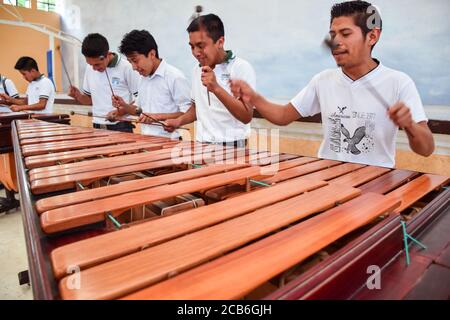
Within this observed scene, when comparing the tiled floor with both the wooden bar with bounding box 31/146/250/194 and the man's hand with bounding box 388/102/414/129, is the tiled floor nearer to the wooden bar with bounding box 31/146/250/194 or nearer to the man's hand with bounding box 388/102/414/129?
the wooden bar with bounding box 31/146/250/194

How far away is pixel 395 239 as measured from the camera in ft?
2.93

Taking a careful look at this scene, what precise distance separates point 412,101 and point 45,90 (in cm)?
503

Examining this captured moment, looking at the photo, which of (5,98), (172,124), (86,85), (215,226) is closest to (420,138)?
(215,226)

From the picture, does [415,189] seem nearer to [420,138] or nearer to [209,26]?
[420,138]

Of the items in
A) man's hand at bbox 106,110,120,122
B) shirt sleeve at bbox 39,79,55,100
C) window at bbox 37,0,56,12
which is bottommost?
man's hand at bbox 106,110,120,122

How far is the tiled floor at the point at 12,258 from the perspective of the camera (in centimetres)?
242

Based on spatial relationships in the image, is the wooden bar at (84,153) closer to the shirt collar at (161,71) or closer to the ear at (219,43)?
the ear at (219,43)

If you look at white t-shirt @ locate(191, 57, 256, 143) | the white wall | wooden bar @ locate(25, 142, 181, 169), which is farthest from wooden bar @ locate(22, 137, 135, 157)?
the white wall

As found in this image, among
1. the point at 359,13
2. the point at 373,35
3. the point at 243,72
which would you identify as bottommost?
the point at 243,72

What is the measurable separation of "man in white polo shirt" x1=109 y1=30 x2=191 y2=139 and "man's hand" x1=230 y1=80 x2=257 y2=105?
1.08 metres

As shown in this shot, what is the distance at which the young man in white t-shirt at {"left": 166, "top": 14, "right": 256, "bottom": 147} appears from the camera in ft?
8.05

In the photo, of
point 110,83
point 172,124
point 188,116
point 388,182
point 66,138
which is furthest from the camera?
point 110,83

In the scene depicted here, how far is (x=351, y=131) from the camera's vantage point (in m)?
2.02
